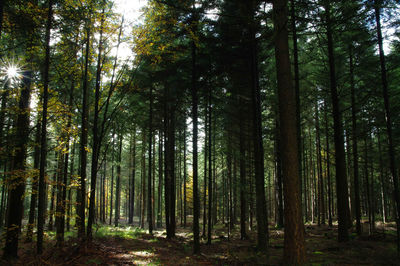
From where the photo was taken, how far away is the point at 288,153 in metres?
6.70

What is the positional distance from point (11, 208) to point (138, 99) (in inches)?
393

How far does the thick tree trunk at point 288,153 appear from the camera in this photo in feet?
21.0

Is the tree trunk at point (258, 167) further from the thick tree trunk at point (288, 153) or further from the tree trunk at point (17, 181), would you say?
the tree trunk at point (17, 181)

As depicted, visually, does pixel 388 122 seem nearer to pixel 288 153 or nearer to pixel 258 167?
pixel 258 167

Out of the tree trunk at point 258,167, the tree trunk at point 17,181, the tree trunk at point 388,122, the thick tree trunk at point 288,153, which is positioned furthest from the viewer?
the tree trunk at point 258,167

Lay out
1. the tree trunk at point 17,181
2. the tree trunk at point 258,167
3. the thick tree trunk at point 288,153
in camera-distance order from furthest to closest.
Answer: the tree trunk at point 258,167 → the tree trunk at point 17,181 → the thick tree trunk at point 288,153

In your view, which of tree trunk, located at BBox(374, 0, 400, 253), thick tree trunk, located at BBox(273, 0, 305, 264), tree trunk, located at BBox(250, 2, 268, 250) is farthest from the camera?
tree trunk, located at BBox(250, 2, 268, 250)

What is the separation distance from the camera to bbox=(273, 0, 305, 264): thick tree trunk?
639cm

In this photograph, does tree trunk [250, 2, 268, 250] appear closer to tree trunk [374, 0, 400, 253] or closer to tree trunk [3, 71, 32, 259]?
tree trunk [374, 0, 400, 253]

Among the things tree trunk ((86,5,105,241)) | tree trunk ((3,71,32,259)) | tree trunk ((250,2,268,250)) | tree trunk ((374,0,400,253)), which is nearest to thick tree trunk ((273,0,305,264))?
tree trunk ((250,2,268,250))

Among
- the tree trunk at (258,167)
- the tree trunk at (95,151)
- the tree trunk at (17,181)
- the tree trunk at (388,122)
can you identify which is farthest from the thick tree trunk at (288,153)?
the tree trunk at (17,181)

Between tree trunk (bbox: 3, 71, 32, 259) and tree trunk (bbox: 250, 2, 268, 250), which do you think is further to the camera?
tree trunk (bbox: 250, 2, 268, 250)

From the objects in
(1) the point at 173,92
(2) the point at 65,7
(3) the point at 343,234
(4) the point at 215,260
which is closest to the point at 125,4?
(2) the point at 65,7

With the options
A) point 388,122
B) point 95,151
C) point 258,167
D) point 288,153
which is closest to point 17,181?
point 95,151
